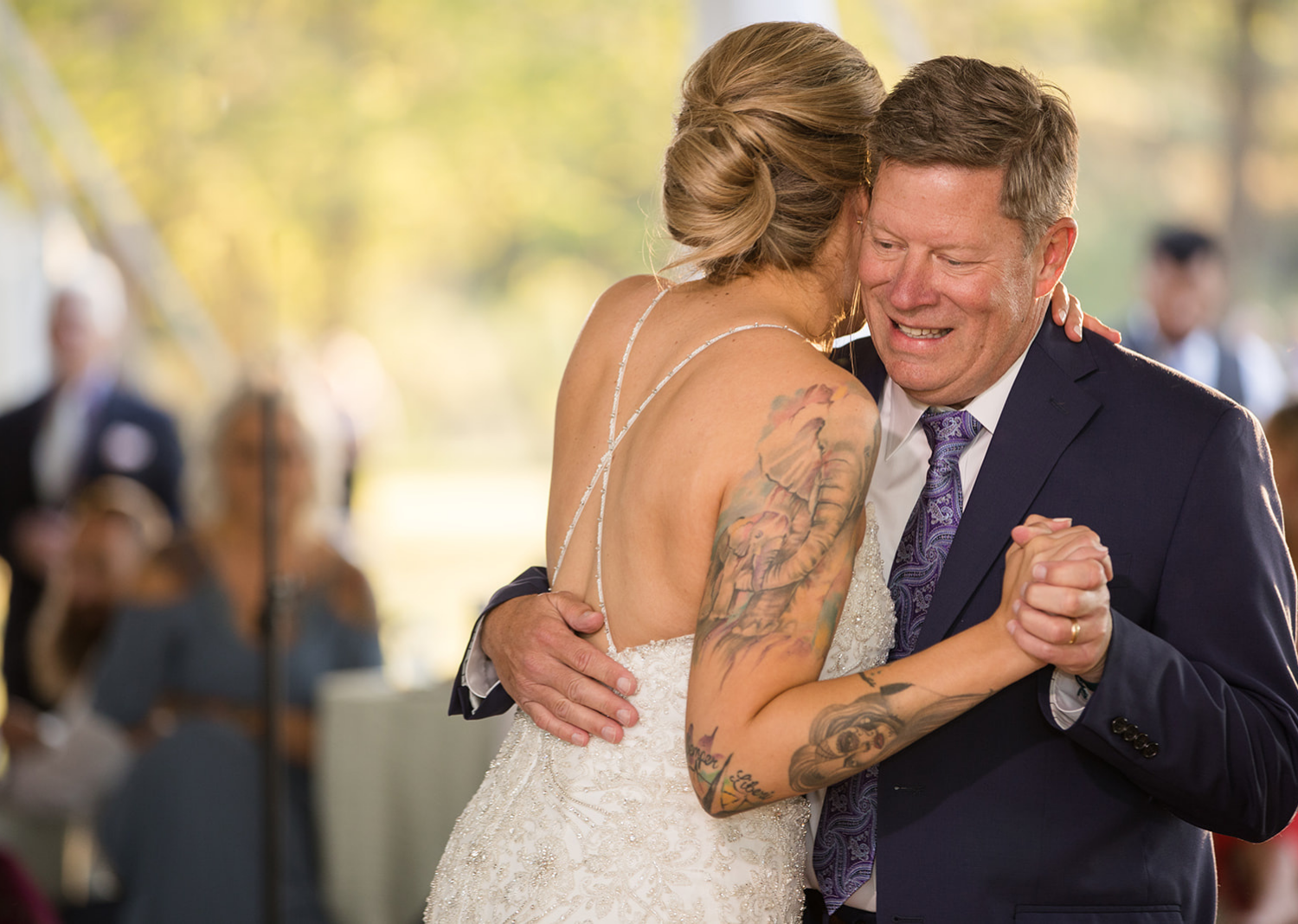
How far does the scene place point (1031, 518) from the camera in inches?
66.3

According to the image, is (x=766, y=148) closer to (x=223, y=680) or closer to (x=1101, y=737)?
(x=1101, y=737)

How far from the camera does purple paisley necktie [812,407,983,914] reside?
1.96 m

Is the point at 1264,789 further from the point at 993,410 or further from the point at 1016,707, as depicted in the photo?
the point at 993,410

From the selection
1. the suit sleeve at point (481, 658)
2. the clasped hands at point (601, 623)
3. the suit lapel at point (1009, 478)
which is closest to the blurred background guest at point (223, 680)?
the suit sleeve at point (481, 658)

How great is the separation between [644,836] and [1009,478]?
74 centimetres

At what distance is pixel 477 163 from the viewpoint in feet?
48.6

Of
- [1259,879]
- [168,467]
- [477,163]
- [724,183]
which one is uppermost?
[724,183]

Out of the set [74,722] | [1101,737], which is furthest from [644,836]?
[74,722]

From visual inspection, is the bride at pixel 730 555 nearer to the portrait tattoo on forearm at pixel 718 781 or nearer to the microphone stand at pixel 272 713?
the portrait tattoo on forearm at pixel 718 781

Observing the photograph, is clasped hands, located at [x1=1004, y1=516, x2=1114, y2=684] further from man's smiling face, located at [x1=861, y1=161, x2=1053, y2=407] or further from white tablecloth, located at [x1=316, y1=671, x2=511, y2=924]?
white tablecloth, located at [x1=316, y1=671, x2=511, y2=924]

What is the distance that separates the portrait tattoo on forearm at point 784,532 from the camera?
1613 mm

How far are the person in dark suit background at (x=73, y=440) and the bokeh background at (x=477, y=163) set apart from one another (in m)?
6.04

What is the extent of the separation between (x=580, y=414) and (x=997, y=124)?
76 cm

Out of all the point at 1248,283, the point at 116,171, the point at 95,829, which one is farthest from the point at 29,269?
the point at 1248,283
